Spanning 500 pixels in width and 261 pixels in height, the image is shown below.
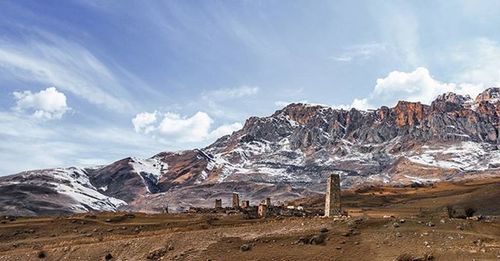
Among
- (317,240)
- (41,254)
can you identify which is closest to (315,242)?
(317,240)

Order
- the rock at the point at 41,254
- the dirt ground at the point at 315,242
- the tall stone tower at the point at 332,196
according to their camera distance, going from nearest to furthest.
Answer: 1. the dirt ground at the point at 315,242
2. the rock at the point at 41,254
3. the tall stone tower at the point at 332,196

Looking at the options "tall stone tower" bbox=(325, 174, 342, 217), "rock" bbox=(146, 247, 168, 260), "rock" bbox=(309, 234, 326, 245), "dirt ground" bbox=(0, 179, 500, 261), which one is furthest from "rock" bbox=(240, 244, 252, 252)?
"tall stone tower" bbox=(325, 174, 342, 217)

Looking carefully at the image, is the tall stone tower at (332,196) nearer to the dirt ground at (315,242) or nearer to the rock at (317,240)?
the dirt ground at (315,242)

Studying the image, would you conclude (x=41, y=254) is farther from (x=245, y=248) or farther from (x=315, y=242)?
(x=315, y=242)

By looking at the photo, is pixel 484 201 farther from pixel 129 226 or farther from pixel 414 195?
pixel 129 226

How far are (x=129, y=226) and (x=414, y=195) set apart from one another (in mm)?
104226

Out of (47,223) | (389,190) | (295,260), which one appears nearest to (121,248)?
(295,260)

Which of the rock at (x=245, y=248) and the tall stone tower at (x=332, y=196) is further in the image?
the tall stone tower at (x=332, y=196)

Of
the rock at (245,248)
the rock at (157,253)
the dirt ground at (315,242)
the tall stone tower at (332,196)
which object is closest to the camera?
the dirt ground at (315,242)

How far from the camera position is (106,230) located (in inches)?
2313

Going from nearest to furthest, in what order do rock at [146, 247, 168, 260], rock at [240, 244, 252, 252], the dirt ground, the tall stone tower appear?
the dirt ground
rock at [240, 244, 252, 252]
rock at [146, 247, 168, 260]
the tall stone tower

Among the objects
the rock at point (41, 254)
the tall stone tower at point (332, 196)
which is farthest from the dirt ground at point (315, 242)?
the tall stone tower at point (332, 196)

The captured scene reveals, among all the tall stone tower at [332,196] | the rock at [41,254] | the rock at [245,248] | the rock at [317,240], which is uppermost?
the tall stone tower at [332,196]

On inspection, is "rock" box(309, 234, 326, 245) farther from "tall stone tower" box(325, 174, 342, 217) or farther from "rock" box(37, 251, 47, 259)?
"rock" box(37, 251, 47, 259)
